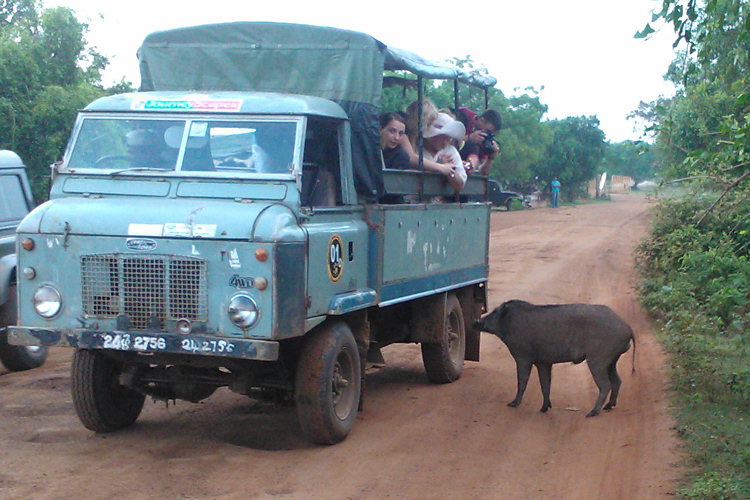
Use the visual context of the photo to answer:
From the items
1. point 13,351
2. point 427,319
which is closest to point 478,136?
point 427,319

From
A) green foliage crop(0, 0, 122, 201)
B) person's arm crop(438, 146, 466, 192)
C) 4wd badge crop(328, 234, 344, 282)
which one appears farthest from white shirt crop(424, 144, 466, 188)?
green foliage crop(0, 0, 122, 201)

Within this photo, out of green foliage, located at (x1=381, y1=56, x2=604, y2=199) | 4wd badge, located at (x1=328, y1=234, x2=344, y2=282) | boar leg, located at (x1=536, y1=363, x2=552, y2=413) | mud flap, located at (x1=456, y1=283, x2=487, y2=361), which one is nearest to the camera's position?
4wd badge, located at (x1=328, y1=234, x2=344, y2=282)

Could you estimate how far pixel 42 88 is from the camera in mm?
19062

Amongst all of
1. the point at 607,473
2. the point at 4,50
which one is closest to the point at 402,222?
the point at 607,473

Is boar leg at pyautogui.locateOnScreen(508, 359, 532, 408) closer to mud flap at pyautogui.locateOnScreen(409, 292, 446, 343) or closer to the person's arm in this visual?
mud flap at pyautogui.locateOnScreen(409, 292, 446, 343)

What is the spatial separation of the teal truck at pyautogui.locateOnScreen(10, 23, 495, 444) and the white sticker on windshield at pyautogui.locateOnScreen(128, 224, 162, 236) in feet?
0.04

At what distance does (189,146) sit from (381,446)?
2559 mm

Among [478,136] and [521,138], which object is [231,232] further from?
[521,138]

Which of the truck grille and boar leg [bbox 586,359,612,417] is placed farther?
boar leg [bbox 586,359,612,417]

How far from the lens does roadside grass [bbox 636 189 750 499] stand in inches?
251

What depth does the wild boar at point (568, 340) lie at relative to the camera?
8.05 m

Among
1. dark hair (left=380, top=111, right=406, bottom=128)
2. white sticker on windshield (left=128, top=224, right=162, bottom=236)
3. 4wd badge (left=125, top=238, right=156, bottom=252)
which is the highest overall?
dark hair (left=380, top=111, right=406, bottom=128)

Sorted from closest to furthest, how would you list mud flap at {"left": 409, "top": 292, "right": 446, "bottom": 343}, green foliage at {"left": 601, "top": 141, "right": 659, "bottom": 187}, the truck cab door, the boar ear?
the truck cab door → the boar ear → mud flap at {"left": 409, "top": 292, "right": 446, "bottom": 343} → green foliage at {"left": 601, "top": 141, "right": 659, "bottom": 187}

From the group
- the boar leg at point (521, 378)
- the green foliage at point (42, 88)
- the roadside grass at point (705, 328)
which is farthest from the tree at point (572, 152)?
the boar leg at point (521, 378)
